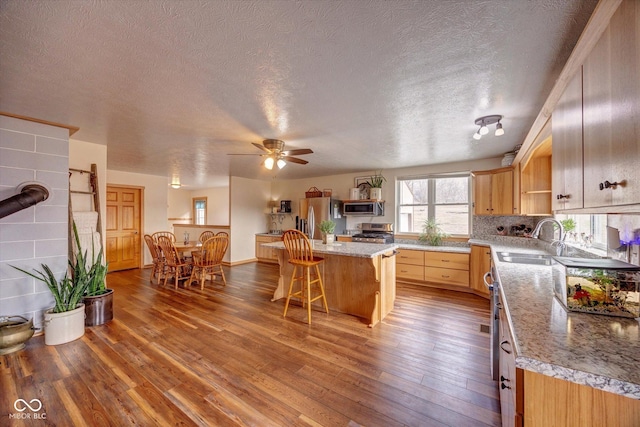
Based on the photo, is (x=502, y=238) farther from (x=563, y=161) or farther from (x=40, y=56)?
(x=40, y=56)

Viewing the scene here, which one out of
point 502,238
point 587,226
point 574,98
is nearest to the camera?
point 574,98

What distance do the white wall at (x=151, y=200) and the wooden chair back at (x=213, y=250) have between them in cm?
255

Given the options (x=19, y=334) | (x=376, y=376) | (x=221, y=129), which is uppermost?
(x=221, y=129)

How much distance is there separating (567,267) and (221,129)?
10.3 ft

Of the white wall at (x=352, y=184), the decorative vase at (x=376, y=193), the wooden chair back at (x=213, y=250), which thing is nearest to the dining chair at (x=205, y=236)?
the wooden chair back at (x=213, y=250)

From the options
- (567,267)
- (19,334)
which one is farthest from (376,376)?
(19,334)

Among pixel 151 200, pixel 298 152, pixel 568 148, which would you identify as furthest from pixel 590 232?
pixel 151 200

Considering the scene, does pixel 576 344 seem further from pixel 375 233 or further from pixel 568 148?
pixel 375 233

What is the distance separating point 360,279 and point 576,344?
237cm

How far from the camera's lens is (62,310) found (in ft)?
8.37

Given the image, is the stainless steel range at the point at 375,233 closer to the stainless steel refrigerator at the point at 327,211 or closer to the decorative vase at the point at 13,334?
the stainless steel refrigerator at the point at 327,211

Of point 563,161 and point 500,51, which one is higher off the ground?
point 500,51

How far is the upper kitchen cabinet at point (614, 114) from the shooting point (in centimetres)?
77

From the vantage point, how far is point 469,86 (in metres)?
1.96
